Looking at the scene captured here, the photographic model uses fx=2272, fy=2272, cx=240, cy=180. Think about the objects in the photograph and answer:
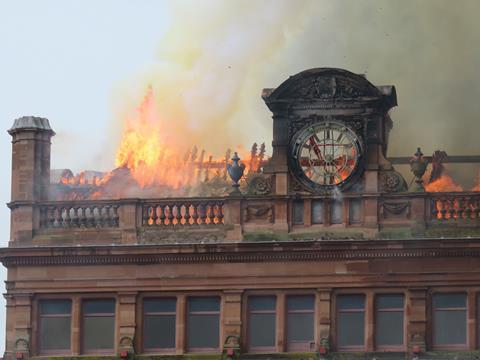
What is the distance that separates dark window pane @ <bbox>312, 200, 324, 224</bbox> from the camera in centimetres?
6919

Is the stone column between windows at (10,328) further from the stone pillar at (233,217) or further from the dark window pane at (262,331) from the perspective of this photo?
the dark window pane at (262,331)

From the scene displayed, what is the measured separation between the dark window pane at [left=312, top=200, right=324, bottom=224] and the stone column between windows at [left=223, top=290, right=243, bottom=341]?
3156 millimetres

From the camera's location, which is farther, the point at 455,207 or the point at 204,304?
the point at 204,304

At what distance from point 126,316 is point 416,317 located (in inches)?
349

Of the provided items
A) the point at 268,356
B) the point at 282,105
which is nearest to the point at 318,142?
the point at 282,105

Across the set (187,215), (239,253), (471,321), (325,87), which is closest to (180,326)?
(239,253)

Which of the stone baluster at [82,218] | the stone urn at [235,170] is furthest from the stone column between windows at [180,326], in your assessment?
the stone baluster at [82,218]

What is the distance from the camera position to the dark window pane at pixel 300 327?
68812 millimetres

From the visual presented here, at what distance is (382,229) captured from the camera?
225 ft

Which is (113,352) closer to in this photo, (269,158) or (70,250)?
(70,250)

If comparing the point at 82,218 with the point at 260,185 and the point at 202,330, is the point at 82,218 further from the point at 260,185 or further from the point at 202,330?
the point at 260,185

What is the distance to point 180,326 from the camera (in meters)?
69.3

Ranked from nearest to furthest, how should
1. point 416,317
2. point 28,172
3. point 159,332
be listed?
point 416,317 < point 159,332 < point 28,172

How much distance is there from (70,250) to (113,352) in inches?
133
